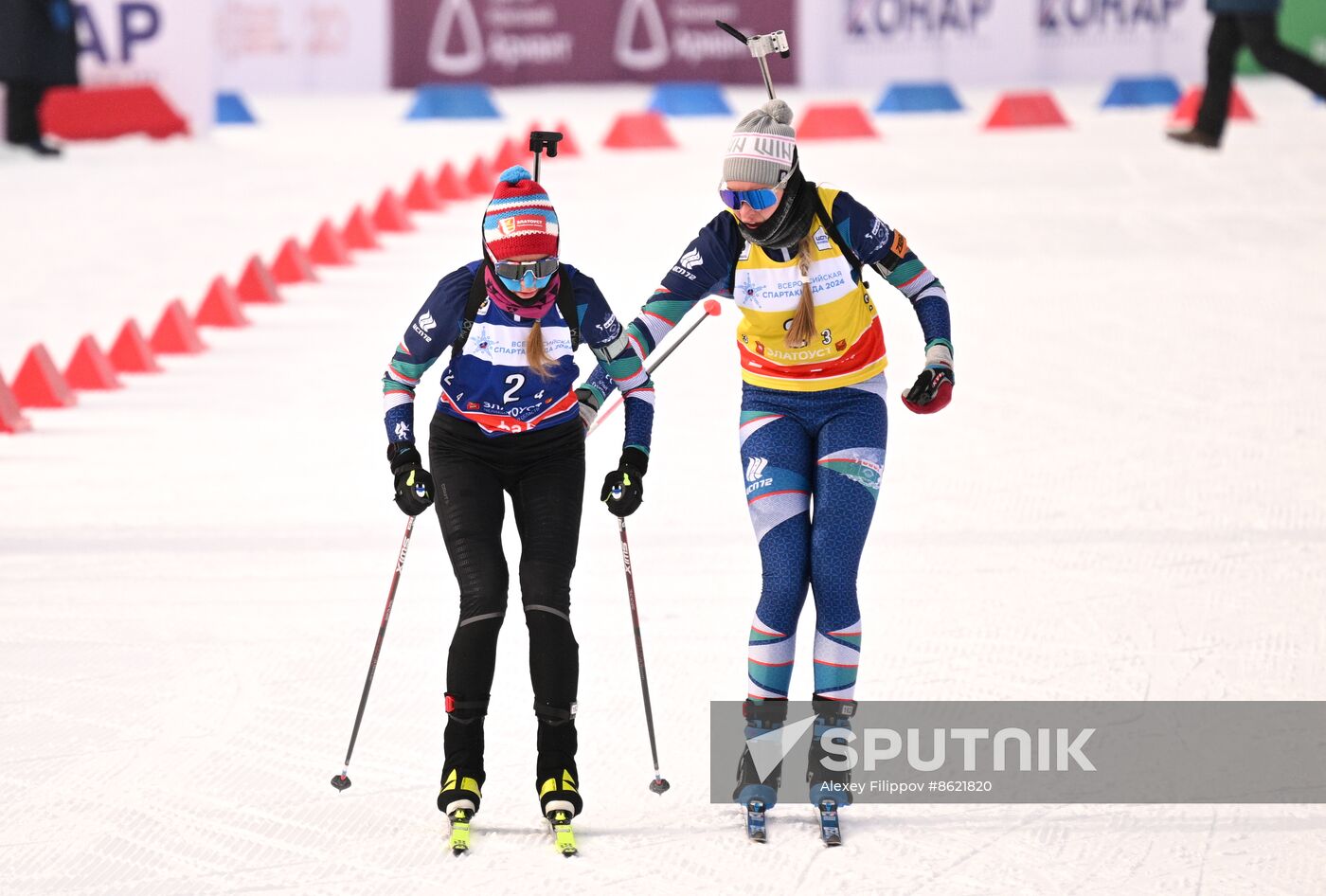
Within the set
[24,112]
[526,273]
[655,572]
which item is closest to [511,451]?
[526,273]

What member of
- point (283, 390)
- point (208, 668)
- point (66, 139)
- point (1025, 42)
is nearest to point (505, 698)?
point (208, 668)

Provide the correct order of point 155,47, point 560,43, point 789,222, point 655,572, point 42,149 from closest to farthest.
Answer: point 789,222 → point 655,572 → point 42,149 → point 155,47 → point 560,43

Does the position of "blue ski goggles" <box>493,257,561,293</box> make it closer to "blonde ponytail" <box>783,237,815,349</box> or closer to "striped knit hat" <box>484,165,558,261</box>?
"striped knit hat" <box>484,165,558,261</box>

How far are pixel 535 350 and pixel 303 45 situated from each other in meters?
24.6

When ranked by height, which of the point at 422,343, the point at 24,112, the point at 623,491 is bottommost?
the point at 24,112

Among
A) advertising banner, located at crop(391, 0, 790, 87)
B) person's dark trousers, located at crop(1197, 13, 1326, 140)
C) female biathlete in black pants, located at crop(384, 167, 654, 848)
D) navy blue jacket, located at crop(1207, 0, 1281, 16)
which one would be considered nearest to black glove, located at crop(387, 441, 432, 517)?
female biathlete in black pants, located at crop(384, 167, 654, 848)

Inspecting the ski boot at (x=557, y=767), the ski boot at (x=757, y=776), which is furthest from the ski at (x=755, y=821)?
the ski boot at (x=557, y=767)

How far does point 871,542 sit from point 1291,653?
1962mm

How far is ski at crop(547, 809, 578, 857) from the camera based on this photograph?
15.6 feet

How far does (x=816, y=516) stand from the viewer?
5.01 metres

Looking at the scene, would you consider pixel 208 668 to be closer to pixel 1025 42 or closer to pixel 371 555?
pixel 371 555

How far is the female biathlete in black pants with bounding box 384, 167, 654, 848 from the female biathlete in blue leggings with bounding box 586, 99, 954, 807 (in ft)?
0.82

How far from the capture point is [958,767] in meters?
5.36

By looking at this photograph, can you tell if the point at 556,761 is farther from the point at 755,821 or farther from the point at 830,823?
the point at 830,823
